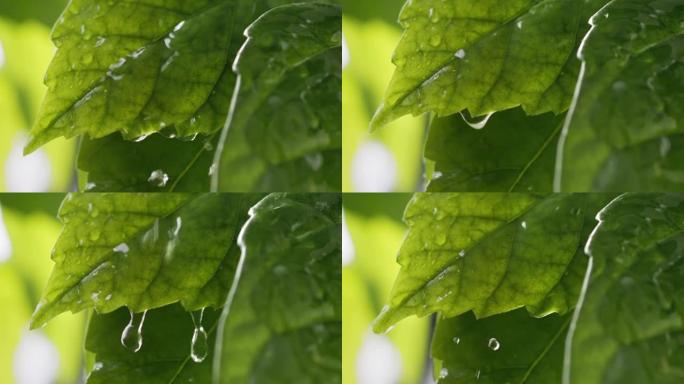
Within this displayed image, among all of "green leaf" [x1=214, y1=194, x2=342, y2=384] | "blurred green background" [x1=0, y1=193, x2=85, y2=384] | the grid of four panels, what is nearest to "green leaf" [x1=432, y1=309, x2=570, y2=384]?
the grid of four panels

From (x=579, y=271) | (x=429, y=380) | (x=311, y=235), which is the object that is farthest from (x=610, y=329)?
(x=311, y=235)

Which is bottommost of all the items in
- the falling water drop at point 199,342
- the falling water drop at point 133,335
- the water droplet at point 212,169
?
the falling water drop at point 199,342

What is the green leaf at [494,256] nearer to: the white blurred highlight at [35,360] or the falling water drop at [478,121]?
the falling water drop at [478,121]

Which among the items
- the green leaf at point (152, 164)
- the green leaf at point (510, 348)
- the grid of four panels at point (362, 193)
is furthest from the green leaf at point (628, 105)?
the green leaf at point (152, 164)

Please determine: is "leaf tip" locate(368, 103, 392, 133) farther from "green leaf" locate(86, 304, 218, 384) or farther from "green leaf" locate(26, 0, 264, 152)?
"green leaf" locate(86, 304, 218, 384)

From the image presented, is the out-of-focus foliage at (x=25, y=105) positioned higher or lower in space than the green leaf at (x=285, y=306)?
higher

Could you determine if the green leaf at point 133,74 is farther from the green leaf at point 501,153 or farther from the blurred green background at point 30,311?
the green leaf at point 501,153

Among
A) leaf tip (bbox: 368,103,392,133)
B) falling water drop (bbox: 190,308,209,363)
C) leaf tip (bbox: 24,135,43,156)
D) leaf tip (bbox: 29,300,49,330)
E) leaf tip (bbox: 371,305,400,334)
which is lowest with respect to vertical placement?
leaf tip (bbox: 371,305,400,334)
